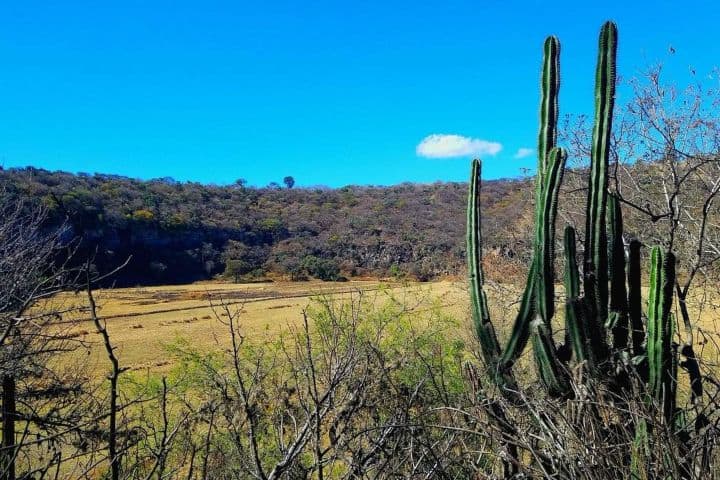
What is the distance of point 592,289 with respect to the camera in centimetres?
442

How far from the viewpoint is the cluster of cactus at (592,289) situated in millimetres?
3818

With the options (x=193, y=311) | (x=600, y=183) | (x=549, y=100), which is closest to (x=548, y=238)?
(x=600, y=183)

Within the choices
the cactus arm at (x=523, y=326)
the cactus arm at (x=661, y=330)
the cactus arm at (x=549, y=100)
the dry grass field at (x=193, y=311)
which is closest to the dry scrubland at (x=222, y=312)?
the dry grass field at (x=193, y=311)

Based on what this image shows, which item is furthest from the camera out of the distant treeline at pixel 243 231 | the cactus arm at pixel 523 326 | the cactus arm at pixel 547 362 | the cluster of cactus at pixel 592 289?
the distant treeline at pixel 243 231

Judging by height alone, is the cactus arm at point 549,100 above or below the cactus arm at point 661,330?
above

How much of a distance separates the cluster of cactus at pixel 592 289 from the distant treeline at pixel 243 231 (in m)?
43.2

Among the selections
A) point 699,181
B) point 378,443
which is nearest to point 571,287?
point 378,443

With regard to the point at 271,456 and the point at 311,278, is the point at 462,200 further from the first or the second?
the point at 271,456

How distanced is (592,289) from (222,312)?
15469 millimetres

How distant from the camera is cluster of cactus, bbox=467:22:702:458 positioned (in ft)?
12.5

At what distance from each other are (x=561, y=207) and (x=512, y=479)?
30.8 feet

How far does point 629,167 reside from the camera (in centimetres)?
1098

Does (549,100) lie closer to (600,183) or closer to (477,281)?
(600,183)

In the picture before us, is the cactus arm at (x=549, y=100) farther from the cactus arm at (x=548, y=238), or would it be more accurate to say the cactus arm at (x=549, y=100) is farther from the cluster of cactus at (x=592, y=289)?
the cactus arm at (x=548, y=238)
